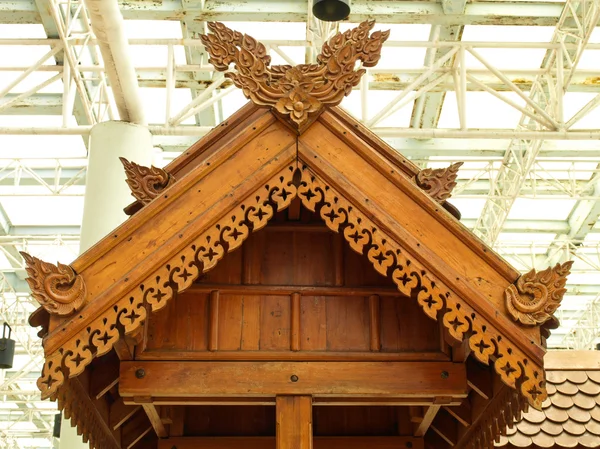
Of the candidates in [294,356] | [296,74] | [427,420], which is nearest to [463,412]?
[427,420]

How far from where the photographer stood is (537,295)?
4129mm

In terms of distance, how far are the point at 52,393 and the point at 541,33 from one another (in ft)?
41.2

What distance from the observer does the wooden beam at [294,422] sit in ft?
14.6

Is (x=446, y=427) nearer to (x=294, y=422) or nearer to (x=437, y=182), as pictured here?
(x=294, y=422)

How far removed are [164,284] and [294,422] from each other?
1049 millimetres

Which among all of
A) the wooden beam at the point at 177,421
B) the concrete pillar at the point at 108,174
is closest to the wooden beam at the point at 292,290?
the wooden beam at the point at 177,421

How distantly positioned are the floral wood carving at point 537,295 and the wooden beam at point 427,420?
106 cm

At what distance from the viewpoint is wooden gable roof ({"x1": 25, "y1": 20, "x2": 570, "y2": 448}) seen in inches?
162

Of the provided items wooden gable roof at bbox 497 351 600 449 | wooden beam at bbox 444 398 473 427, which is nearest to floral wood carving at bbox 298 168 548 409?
wooden beam at bbox 444 398 473 427

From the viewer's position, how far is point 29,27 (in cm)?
1408

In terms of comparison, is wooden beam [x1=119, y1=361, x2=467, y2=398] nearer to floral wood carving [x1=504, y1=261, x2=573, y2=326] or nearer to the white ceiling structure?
floral wood carving [x1=504, y1=261, x2=573, y2=326]

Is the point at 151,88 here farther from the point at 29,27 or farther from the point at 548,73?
the point at 548,73

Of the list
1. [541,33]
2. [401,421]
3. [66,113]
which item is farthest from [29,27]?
[401,421]

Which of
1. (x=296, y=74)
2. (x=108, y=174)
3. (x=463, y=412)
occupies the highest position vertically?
(x=108, y=174)
